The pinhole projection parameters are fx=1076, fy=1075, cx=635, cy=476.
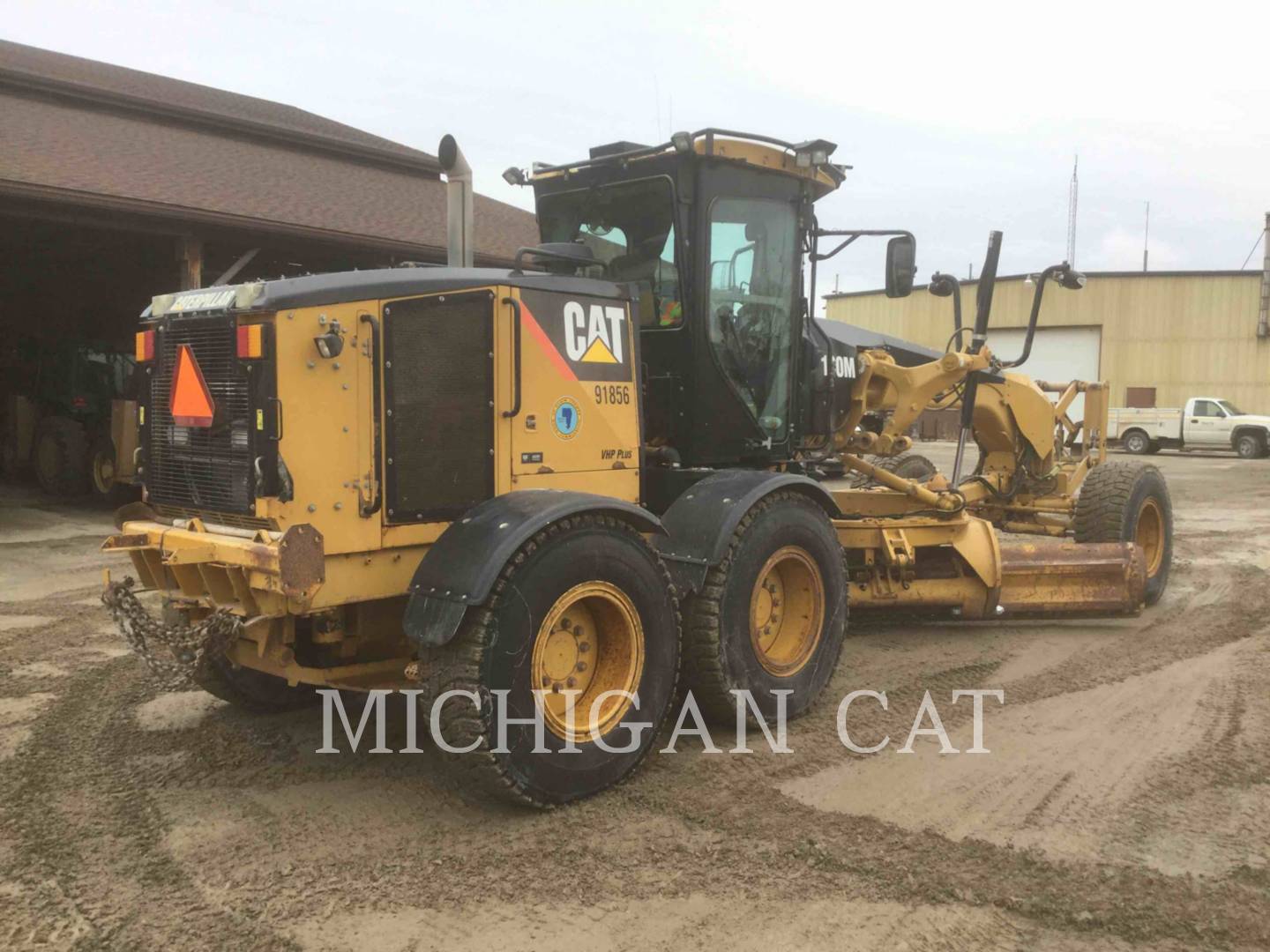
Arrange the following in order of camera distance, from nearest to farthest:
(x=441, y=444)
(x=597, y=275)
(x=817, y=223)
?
(x=441, y=444)
(x=597, y=275)
(x=817, y=223)

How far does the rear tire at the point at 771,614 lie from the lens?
4.71 meters

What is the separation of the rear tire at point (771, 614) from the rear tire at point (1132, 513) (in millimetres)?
3479

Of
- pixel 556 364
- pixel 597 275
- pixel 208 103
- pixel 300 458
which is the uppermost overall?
pixel 208 103

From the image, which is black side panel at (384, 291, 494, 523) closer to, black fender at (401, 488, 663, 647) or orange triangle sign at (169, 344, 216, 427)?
black fender at (401, 488, 663, 647)

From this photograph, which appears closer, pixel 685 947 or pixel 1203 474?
pixel 685 947

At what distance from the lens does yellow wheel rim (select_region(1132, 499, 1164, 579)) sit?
8289 millimetres

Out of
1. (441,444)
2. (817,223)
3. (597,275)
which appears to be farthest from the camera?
(817,223)

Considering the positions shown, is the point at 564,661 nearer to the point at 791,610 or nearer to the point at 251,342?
the point at 791,610

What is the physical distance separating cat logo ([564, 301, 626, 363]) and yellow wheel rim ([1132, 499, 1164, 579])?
17.4 ft

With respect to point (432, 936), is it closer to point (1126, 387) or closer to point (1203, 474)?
point (1203, 474)

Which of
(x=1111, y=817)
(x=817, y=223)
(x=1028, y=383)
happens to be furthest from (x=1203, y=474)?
(x=1111, y=817)

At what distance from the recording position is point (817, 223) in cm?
600

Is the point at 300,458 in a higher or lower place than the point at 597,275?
lower

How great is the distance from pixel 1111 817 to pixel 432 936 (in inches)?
96.6
